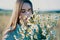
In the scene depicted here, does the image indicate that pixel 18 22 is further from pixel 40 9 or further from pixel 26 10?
pixel 40 9

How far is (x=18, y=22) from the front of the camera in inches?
66.5

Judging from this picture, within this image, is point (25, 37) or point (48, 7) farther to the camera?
point (48, 7)

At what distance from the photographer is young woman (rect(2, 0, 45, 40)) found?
5.45ft

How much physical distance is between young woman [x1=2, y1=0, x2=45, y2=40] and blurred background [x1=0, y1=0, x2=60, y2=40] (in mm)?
48

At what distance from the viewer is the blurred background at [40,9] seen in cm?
167

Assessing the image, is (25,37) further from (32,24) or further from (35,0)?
(35,0)

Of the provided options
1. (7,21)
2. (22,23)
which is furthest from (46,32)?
(7,21)

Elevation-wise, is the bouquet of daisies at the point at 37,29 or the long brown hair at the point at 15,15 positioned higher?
the long brown hair at the point at 15,15

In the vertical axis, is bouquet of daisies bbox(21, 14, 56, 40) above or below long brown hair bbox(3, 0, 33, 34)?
below

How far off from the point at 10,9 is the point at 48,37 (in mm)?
524

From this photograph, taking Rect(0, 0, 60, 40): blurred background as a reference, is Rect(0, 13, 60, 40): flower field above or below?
below

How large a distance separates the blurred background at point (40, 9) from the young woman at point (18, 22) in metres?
0.05

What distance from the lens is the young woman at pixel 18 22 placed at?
1.66 m

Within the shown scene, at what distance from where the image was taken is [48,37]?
1716 mm
